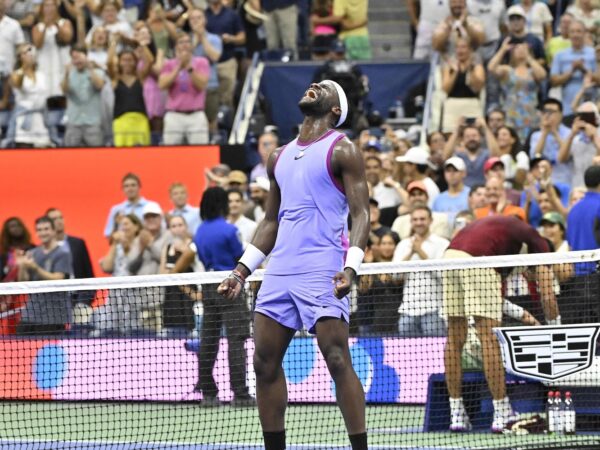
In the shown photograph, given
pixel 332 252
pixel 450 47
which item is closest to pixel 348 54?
pixel 450 47

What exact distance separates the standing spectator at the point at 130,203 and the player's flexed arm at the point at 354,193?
8213mm

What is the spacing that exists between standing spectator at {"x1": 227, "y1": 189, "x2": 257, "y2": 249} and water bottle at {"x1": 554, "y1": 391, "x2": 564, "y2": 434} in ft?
14.2

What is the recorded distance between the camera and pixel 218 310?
12750 millimetres

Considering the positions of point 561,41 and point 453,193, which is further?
point 561,41

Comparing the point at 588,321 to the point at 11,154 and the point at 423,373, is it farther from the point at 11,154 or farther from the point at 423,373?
the point at 11,154

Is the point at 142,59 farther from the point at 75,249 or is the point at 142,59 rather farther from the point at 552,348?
the point at 552,348

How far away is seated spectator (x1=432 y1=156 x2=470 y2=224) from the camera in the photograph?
14.6 m

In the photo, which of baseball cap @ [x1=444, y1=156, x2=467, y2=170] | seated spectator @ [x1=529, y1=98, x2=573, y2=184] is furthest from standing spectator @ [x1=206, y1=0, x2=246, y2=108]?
baseball cap @ [x1=444, y1=156, x2=467, y2=170]

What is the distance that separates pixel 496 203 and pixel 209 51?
6.25 m

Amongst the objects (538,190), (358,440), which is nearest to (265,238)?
(358,440)

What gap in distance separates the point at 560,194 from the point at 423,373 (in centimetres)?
339

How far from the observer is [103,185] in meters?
18.2

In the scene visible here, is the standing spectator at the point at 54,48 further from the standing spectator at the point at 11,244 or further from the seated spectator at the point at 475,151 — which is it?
the seated spectator at the point at 475,151

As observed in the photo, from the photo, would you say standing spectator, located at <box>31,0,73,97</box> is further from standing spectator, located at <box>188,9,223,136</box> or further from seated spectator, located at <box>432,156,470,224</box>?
seated spectator, located at <box>432,156,470,224</box>
